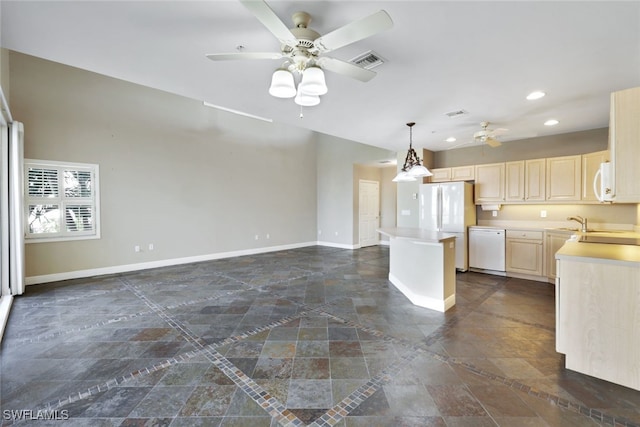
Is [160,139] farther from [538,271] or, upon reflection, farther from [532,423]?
[538,271]

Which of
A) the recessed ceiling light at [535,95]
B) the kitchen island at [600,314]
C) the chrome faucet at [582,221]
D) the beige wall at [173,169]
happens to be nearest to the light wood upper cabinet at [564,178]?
the chrome faucet at [582,221]

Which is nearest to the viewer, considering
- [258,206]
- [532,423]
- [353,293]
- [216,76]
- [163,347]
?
[532,423]

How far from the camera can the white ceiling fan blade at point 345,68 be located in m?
2.04

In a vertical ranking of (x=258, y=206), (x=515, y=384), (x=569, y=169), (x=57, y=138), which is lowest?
(x=515, y=384)

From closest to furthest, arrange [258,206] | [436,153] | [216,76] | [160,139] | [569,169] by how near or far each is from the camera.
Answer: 1. [216,76]
2. [569,169]
3. [160,139]
4. [436,153]
5. [258,206]

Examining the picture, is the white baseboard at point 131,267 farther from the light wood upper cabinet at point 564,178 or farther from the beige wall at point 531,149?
the light wood upper cabinet at point 564,178

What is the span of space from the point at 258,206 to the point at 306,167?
7.16 feet

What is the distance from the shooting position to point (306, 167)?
876 centimetres

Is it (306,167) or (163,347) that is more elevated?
(306,167)

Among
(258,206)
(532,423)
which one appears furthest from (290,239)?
(532,423)

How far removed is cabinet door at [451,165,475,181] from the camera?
18.2 feet

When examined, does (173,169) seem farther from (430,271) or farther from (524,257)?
(524,257)

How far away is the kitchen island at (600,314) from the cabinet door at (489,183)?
3.18m

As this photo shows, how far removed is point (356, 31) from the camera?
1666mm
